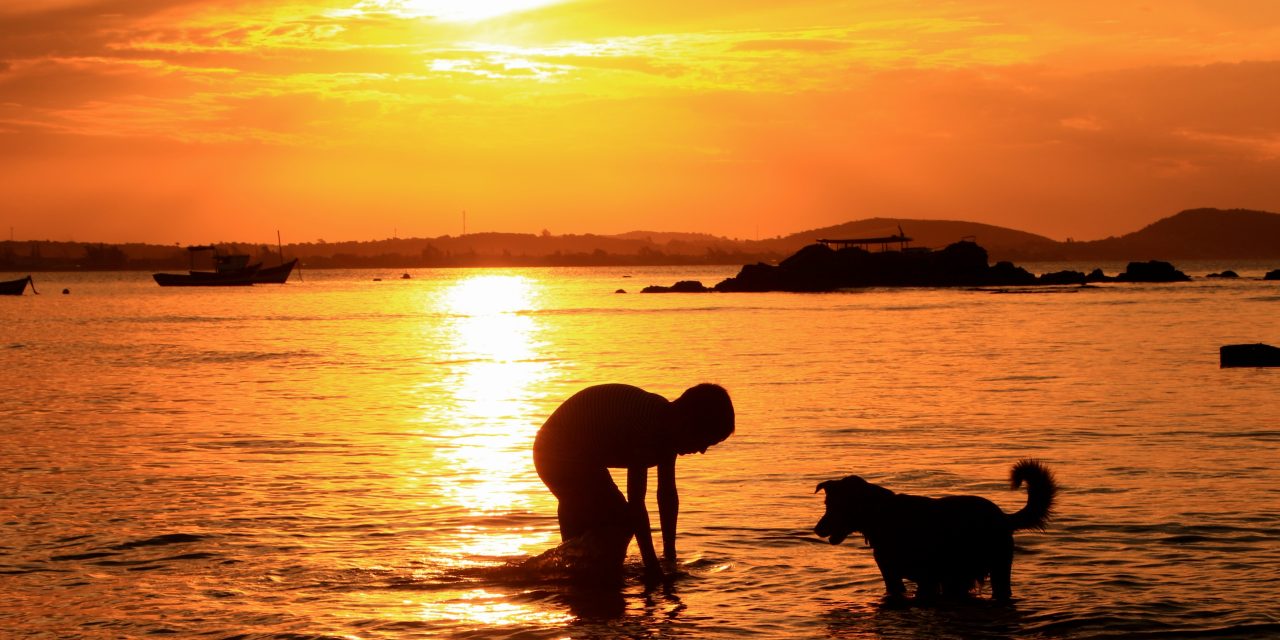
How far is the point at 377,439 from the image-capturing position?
19516mm

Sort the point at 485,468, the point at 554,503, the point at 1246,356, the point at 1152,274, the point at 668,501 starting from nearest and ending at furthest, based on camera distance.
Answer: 1. the point at 668,501
2. the point at 554,503
3. the point at 485,468
4. the point at 1246,356
5. the point at 1152,274

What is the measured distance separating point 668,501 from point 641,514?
10.3 inches

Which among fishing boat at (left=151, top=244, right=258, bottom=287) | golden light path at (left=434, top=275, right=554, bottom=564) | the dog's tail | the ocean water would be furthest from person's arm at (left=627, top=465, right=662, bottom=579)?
fishing boat at (left=151, top=244, right=258, bottom=287)

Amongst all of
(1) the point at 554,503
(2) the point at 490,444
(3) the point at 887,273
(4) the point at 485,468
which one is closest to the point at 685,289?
(3) the point at 887,273

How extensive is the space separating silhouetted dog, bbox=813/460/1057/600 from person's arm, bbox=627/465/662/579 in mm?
1348

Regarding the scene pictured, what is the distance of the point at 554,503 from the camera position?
14.3m

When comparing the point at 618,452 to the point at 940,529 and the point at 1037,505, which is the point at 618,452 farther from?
the point at 1037,505

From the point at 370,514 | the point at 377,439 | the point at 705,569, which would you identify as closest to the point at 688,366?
the point at 377,439

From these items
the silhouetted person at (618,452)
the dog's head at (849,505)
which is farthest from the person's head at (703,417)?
the dog's head at (849,505)

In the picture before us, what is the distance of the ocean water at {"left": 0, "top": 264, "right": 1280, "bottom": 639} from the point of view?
30.9 ft

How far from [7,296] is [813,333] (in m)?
121

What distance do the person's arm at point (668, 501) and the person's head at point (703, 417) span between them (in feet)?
1.20

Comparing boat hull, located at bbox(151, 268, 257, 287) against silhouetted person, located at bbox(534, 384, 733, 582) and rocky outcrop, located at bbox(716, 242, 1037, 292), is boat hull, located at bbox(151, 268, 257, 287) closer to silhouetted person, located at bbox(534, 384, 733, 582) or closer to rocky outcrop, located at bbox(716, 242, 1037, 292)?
rocky outcrop, located at bbox(716, 242, 1037, 292)

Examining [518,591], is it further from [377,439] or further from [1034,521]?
[377,439]
